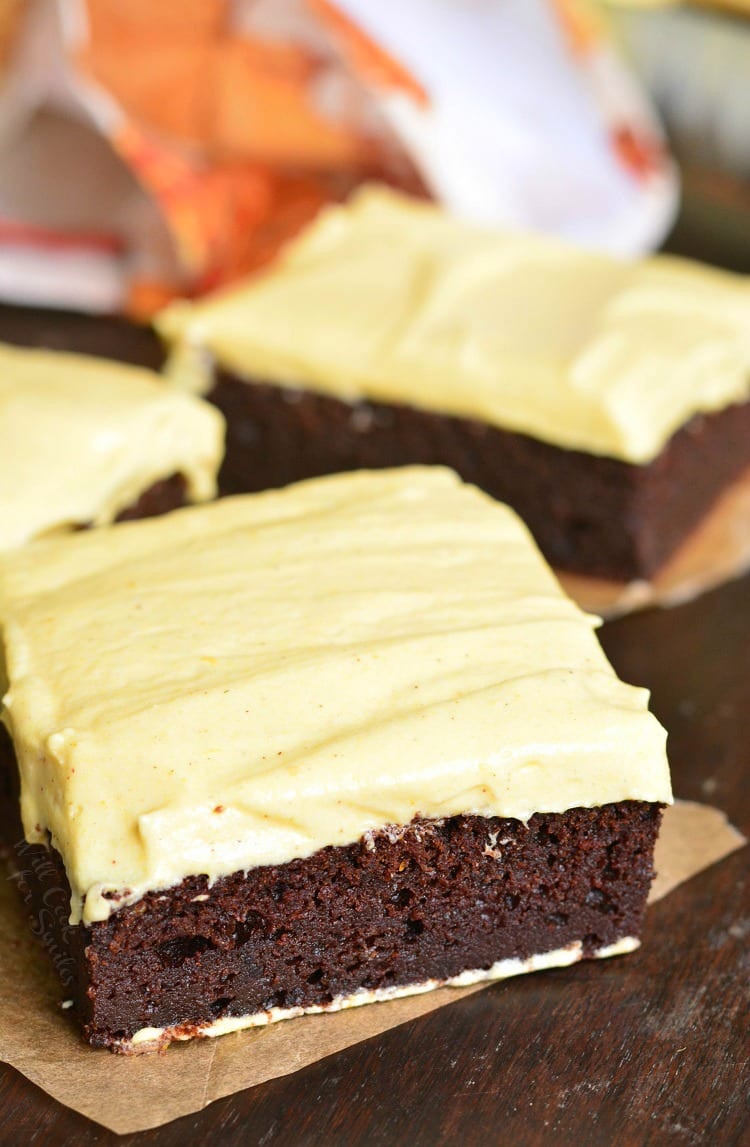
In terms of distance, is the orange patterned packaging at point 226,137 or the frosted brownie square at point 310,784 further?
the orange patterned packaging at point 226,137

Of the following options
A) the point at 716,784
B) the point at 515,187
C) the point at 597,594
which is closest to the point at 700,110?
the point at 515,187

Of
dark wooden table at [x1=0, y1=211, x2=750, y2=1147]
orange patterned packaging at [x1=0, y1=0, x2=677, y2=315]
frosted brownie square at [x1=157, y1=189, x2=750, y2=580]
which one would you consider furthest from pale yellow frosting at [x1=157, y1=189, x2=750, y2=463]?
dark wooden table at [x1=0, y1=211, x2=750, y2=1147]

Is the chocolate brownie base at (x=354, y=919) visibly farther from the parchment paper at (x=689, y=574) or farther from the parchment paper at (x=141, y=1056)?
the parchment paper at (x=689, y=574)

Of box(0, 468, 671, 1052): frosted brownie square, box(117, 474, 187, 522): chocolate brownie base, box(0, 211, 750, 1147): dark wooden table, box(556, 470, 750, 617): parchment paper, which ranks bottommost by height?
box(556, 470, 750, 617): parchment paper

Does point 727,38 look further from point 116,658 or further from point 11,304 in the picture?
point 116,658

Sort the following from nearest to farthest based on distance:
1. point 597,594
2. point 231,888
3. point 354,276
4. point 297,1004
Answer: point 231,888 < point 297,1004 < point 597,594 < point 354,276

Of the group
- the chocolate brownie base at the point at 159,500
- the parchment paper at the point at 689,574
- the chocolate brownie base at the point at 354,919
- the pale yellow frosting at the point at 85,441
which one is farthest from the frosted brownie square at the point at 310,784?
the parchment paper at the point at 689,574

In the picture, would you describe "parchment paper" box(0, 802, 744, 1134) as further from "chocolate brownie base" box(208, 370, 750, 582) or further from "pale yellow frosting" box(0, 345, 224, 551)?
"chocolate brownie base" box(208, 370, 750, 582)

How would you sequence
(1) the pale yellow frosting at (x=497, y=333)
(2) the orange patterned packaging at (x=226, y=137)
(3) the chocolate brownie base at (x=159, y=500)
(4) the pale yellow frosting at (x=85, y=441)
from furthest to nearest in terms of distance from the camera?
(2) the orange patterned packaging at (x=226, y=137) → (1) the pale yellow frosting at (x=497, y=333) → (3) the chocolate brownie base at (x=159, y=500) → (4) the pale yellow frosting at (x=85, y=441)
